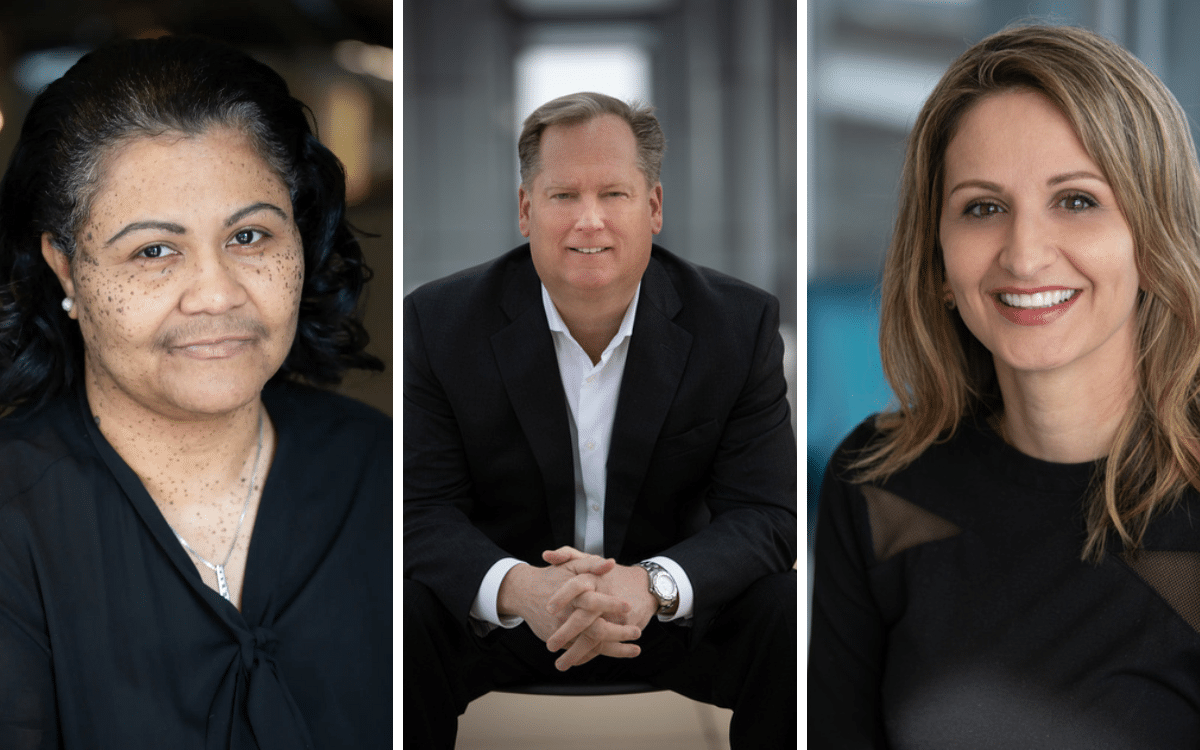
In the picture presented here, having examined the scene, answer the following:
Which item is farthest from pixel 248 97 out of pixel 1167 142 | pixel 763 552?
pixel 1167 142

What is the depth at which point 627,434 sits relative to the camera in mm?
2252

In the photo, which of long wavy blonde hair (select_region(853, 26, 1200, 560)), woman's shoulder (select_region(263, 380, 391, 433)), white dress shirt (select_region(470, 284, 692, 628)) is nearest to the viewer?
long wavy blonde hair (select_region(853, 26, 1200, 560))

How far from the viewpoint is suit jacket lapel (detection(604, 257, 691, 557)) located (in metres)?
2.25

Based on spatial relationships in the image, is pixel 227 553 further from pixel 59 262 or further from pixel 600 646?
pixel 600 646

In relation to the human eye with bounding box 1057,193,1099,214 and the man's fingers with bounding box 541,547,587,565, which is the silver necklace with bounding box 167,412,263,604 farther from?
the human eye with bounding box 1057,193,1099,214

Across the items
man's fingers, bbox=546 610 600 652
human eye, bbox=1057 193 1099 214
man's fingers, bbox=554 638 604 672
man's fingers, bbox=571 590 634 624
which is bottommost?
man's fingers, bbox=554 638 604 672

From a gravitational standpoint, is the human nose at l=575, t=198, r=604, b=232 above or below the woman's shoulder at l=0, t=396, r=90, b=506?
above

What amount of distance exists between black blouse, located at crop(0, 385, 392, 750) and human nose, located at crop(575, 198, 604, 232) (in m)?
0.84

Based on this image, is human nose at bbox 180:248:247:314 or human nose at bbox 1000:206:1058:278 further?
human nose at bbox 180:248:247:314

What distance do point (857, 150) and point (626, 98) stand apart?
0.55m

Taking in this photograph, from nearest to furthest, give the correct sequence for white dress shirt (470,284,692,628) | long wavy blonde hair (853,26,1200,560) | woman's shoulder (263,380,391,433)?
long wavy blonde hair (853,26,1200,560) → white dress shirt (470,284,692,628) → woman's shoulder (263,380,391,433)

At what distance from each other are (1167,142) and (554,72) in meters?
1.27

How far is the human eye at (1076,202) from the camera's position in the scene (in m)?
2.02

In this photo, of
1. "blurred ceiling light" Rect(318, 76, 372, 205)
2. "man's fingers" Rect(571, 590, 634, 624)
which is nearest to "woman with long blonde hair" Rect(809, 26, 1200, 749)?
"man's fingers" Rect(571, 590, 634, 624)
